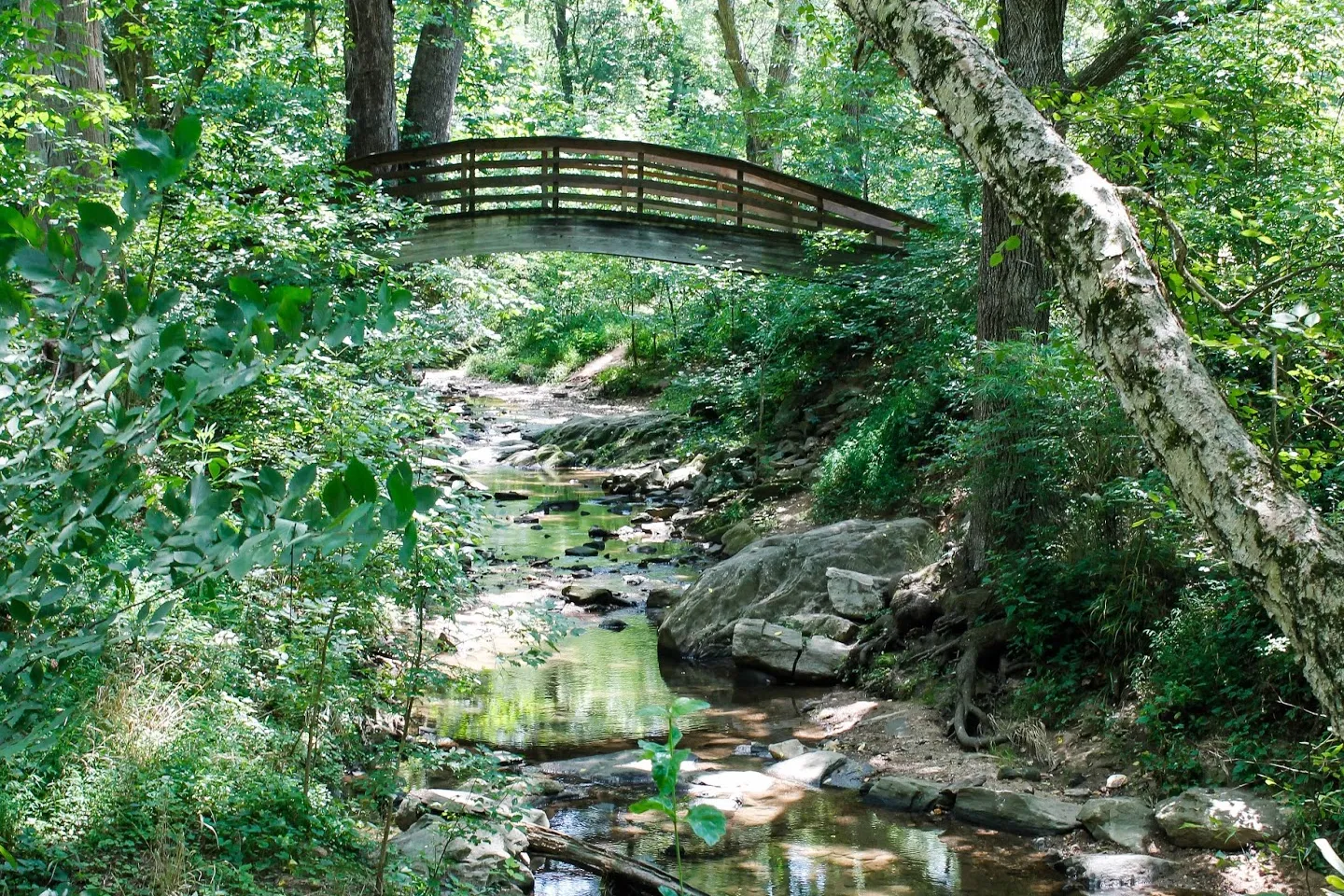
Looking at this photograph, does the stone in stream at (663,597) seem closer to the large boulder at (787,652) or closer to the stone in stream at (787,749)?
the large boulder at (787,652)

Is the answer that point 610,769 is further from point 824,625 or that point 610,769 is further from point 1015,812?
point 824,625

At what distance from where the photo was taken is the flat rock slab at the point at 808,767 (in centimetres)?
675

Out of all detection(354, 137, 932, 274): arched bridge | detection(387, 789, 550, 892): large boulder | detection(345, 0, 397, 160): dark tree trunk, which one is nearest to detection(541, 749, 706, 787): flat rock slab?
detection(387, 789, 550, 892): large boulder

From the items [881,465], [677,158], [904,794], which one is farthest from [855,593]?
[677,158]

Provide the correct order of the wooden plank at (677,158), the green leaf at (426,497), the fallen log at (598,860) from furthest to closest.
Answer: the wooden plank at (677,158) → the fallen log at (598,860) → the green leaf at (426,497)

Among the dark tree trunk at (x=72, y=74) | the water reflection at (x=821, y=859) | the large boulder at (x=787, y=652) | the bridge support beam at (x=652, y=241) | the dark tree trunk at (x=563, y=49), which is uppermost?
the dark tree trunk at (x=563, y=49)

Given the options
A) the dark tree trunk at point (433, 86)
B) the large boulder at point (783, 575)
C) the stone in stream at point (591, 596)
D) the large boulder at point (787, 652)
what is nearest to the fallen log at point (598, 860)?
the large boulder at point (787, 652)

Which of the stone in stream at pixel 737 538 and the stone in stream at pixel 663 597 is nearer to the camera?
the stone in stream at pixel 663 597

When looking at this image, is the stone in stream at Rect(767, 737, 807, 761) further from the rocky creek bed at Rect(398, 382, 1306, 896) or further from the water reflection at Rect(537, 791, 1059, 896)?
the water reflection at Rect(537, 791, 1059, 896)

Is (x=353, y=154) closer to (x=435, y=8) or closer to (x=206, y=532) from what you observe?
(x=435, y=8)

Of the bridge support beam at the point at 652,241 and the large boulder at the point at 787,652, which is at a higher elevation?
the bridge support beam at the point at 652,241

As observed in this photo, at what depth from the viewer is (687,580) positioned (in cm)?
1116

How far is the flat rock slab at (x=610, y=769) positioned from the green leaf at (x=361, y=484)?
18.8 feet

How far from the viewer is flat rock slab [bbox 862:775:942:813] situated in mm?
6336
